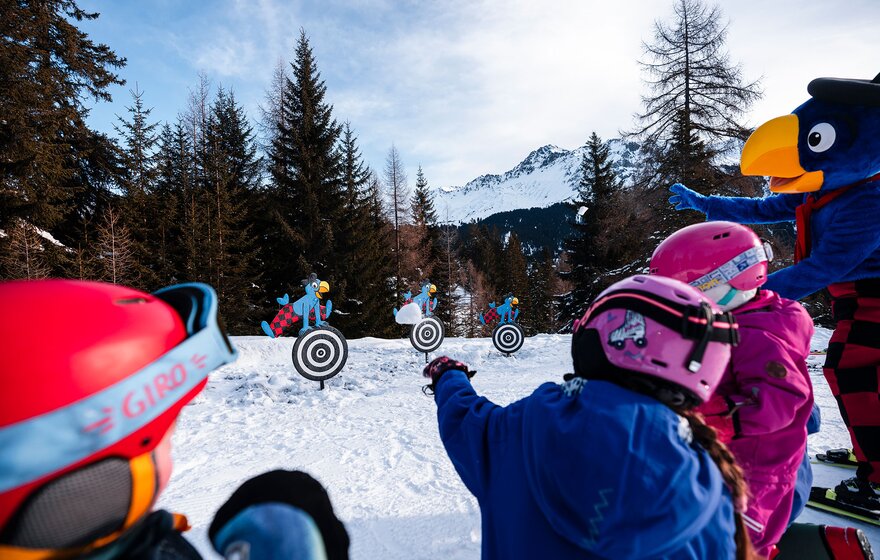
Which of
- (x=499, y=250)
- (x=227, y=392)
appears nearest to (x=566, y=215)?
(x=499, y=250)

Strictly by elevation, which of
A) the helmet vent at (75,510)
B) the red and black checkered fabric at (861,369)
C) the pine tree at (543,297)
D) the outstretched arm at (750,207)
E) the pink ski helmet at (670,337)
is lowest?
the pine tree at (543,297)

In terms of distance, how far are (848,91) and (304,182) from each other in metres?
21.5

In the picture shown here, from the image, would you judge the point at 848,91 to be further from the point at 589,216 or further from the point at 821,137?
the point at 589,216

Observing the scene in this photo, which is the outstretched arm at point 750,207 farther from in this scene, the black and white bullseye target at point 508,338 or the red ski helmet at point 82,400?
the black and white bullseye target at point 508,338

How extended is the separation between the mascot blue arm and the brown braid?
1.86m

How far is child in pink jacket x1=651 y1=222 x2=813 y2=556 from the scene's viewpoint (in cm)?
184

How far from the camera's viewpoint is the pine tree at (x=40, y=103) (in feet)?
44.2

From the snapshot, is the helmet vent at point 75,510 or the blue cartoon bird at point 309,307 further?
the blue cartoon bird at point 309,307

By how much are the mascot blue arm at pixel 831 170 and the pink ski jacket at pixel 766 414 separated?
2.75 feet

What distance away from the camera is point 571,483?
1110 mm

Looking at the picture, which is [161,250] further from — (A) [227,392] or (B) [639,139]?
(B) [639,139]

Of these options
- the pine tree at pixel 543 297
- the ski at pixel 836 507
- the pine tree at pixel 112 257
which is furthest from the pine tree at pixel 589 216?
the ski at pixel 836 507

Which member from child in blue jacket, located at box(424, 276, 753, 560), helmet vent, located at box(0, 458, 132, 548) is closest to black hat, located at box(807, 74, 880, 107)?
child in blue jacket, located at box(424, 276, 753, 560)

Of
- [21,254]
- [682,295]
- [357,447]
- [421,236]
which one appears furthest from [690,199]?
[421,236]
